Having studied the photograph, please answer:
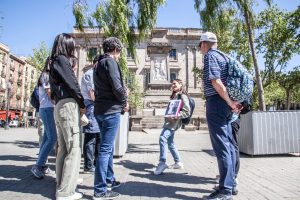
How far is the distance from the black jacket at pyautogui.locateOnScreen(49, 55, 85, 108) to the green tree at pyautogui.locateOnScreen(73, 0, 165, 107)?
234 inches

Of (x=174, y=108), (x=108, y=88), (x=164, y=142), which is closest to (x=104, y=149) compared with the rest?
(x=108, y=88)

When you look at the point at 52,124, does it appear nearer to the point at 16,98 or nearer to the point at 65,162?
the point at 65,162

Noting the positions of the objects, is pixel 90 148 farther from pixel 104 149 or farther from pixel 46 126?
pixel 104 149

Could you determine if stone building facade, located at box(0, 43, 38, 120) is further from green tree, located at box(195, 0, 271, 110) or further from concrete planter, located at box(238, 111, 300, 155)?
concrete planter, located at box(238, 111, 300, 155)

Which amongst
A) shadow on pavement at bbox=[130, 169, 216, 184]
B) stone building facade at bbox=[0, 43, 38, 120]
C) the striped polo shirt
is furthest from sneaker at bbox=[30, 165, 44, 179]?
stone building facade at bbox=[0, 43, 38, 120]

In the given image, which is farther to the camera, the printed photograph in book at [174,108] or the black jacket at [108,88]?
the printed photograph in book at [174,108]

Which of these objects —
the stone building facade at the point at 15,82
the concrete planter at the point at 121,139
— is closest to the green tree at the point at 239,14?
the concrete planter at the point at 121,139

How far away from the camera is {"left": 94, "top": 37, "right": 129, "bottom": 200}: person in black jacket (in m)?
4.13

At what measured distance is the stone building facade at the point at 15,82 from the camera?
217ft

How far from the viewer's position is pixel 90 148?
639 cm

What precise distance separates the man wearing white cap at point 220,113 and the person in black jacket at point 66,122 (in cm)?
182

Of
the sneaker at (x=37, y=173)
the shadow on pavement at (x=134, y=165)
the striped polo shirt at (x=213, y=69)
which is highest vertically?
the striped polo shirt at (x=213, y=69)

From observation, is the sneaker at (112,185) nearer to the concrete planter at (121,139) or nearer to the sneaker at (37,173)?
the sneaker at (37,173)

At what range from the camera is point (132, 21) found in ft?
36.7
